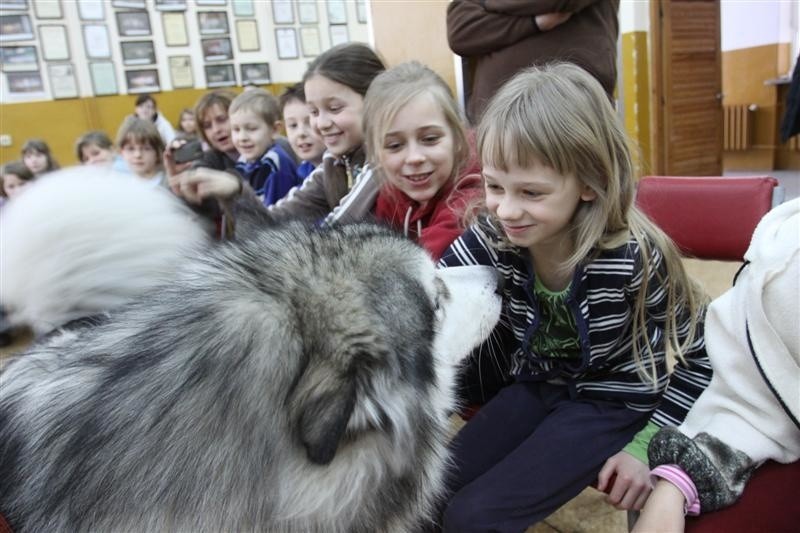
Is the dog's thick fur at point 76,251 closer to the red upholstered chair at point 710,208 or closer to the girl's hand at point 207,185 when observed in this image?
the girl's hand at point 207,185

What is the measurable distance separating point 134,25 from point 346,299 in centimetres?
956

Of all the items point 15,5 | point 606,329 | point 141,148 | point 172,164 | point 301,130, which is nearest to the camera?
point 606,329

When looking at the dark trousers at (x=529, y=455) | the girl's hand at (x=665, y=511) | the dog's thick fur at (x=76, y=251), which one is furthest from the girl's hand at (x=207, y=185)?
the girl's hand at (x=665, y=511)

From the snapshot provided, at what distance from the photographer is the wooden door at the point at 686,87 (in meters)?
5.31

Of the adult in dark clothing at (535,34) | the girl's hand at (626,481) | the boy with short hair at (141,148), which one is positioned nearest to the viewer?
the girl's hand at (626,481)

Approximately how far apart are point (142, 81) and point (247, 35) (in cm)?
190

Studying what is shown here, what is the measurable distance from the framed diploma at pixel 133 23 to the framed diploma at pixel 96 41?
26cm

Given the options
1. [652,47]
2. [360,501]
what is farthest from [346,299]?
[652,47]

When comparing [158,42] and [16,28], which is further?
[158,42]

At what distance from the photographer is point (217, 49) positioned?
30.0ft

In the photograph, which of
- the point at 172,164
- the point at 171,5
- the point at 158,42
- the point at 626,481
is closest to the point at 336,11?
the point at 171,5

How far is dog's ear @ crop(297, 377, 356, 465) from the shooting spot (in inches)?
32.7

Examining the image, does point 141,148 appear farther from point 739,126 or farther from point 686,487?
point 739,126

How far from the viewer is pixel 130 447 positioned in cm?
89
